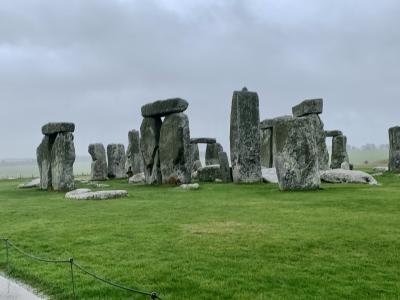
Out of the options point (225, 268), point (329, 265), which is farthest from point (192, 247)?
point (329, 265)

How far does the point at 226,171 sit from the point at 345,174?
547cm

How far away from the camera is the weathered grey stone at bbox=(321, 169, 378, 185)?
717 inches

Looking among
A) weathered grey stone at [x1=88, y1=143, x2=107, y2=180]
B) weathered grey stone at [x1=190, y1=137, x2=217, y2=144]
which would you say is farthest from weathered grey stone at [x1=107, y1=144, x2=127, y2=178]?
weathered grey stone at [x1=190, y1=137, x2=217, y2=144]

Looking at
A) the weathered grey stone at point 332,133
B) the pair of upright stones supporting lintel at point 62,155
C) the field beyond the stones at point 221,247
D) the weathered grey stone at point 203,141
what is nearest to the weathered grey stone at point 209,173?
the pair of upright stones supporting lintel at point 62,155

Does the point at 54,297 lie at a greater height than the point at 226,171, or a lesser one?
lesser

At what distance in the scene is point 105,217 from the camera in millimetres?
11391

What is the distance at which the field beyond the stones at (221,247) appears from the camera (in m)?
6.07

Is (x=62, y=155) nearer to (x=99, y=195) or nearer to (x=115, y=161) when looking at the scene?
(x=99, y=195)

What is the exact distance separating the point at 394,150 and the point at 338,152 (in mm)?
5318

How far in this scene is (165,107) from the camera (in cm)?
2144

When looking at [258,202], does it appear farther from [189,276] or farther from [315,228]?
[189,276]

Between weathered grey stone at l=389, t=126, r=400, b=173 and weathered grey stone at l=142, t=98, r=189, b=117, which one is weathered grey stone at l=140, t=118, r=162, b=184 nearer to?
weathered grey stone at l=142, t=98, r=189, b=117

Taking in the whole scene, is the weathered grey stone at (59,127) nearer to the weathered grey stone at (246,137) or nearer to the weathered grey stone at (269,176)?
the weathered grey stone at (246,137)

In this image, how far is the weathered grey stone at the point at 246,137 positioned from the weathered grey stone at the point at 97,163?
12.4m
